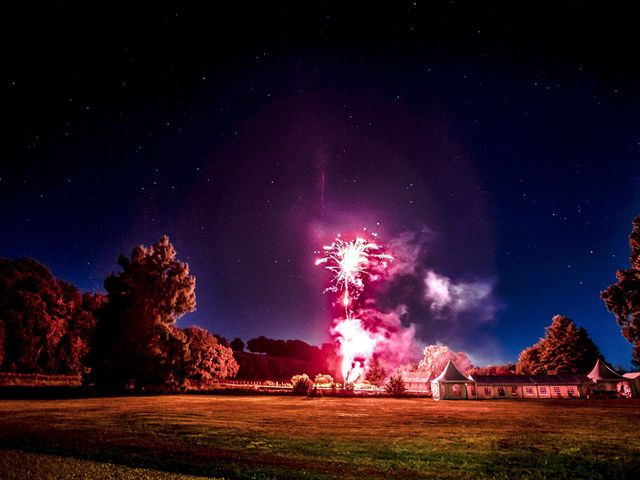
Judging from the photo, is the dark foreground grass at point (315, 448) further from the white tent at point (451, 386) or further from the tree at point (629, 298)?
the white tent at point (451, 386)

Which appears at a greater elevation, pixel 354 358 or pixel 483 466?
pixel 354 358

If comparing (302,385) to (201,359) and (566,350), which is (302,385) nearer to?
(201,359)

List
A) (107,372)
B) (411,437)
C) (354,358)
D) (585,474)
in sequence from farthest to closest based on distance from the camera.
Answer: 1. (354,358)
2. (107,372)
3. (411,437)
4. (585,474)

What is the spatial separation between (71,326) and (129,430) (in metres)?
55.3

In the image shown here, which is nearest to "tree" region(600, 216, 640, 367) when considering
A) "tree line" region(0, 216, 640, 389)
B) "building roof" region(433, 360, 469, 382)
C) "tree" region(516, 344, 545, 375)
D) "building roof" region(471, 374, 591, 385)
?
"tree line" region(0, 216, 640, 389)

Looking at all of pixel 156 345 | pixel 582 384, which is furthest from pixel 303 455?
pixel 582 384

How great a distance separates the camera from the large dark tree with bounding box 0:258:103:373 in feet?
163

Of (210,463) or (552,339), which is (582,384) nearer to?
(552,339)

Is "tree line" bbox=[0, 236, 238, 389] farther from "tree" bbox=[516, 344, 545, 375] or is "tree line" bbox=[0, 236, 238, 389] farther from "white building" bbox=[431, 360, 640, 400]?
"tree" bbox=[516, 344, 545, 375]

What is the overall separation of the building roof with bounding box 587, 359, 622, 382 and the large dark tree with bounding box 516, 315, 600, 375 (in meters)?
8.64

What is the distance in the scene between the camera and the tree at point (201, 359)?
3997cm

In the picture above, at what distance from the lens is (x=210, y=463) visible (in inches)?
371

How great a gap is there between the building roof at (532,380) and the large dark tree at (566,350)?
1149 cm

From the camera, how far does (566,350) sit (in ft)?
211
